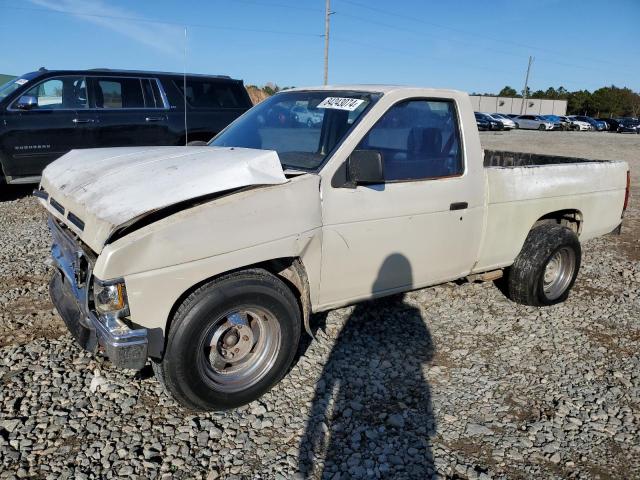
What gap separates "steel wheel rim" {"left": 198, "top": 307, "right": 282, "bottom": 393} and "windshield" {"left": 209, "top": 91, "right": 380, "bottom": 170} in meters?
1.04

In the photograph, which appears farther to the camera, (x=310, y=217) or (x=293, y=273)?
(x=293, y=273)

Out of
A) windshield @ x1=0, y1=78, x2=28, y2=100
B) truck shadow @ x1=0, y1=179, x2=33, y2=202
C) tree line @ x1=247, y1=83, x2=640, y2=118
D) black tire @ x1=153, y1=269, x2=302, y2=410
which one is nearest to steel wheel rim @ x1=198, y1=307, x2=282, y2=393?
black tire @ x1=153, y1=269, x2=302, y2=410

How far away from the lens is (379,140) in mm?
3490

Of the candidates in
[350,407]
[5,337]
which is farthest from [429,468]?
[5,337]

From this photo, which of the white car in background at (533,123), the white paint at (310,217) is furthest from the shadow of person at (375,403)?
the white car in background at (533,123)

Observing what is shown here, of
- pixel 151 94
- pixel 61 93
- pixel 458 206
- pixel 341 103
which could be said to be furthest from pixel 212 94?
pixel 458 206

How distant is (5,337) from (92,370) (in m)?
0.95

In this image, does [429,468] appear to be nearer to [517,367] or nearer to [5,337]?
[517,367]

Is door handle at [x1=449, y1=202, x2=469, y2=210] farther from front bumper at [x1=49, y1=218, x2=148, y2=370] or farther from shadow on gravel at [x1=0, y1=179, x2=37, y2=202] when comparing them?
shadow on gravel at [x1=0, y1=179, x2=37, y2=202]

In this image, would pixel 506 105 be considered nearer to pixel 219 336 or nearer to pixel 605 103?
pixel 605 103

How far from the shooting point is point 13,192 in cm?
930

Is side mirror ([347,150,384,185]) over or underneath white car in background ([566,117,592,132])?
underneath

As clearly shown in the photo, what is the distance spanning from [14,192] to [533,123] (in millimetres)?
43630

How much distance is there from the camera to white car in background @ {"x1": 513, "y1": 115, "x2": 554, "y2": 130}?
43.3 meters
